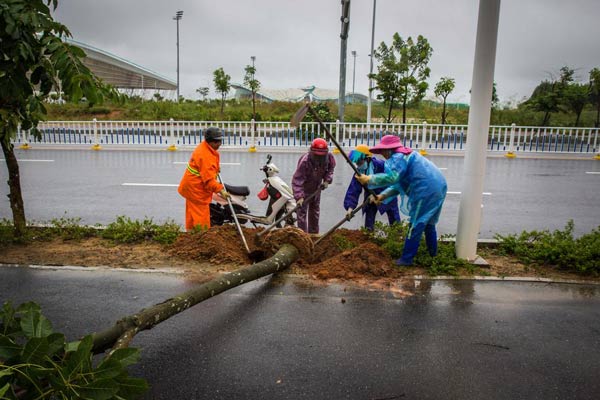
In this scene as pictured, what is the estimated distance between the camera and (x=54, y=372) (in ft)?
6.96

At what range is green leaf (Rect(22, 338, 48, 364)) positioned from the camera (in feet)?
6.82

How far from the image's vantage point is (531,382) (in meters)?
3.11

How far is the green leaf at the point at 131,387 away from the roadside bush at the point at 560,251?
4566mm

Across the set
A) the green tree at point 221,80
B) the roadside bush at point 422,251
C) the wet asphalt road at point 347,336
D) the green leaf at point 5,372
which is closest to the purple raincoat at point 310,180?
the roadside bush at point 422,251

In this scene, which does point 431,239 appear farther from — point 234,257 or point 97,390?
point 97,390

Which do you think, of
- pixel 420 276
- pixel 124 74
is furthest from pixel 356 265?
pixel 124 74

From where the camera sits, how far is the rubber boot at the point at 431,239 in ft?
16.9

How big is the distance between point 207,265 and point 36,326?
9.75 ft

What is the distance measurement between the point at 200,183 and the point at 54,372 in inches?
155

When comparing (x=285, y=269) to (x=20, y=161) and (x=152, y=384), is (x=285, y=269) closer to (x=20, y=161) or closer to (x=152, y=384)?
(x=152, y=384)

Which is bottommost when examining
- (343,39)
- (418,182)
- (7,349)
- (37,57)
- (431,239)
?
(431,239)

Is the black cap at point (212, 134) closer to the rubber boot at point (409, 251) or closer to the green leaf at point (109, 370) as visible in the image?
the rubber boot at point (409, 251)

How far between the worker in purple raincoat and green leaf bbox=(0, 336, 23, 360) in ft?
12.6

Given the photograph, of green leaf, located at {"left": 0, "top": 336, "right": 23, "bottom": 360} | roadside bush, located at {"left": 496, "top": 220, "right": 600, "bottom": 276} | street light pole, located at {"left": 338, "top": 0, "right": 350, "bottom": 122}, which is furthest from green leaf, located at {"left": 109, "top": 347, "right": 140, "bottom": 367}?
street light pole, located at {"left": 338, "top": 0, "right": 350, "bottom": 122}
